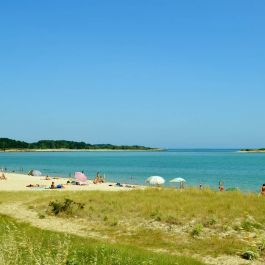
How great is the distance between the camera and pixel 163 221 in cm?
2231

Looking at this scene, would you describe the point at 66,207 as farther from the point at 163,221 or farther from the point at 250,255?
the point at 250,255

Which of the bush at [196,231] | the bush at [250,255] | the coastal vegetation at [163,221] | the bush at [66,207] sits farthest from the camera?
the bush at [66,207]

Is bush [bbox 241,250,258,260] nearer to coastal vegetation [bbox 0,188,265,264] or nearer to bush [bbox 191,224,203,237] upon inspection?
coastal vegetation [bbox 0,188,265,264]

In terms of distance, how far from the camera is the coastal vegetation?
17375mm

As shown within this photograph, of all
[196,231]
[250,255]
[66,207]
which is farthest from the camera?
[66,207]

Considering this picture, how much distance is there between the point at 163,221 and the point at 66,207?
21.0 feet

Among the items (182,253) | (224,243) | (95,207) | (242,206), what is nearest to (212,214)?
(242,206)

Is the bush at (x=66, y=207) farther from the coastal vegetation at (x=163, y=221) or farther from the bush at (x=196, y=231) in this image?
the bush at (x=196, y=231)

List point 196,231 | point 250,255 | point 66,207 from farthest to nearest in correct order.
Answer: point 66,207
point 196,231
point 250,255

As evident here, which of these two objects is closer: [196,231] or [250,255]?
[250,255]

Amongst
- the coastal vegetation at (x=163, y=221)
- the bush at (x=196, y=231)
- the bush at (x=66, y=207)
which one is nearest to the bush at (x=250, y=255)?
the coastal vegetation at (x=163, y=221)

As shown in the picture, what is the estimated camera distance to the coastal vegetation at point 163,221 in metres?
17.4

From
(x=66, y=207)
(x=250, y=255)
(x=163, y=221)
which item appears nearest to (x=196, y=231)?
(x=163, y=221)

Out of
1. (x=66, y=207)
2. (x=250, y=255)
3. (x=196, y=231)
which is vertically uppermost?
(x=66, y=207)
